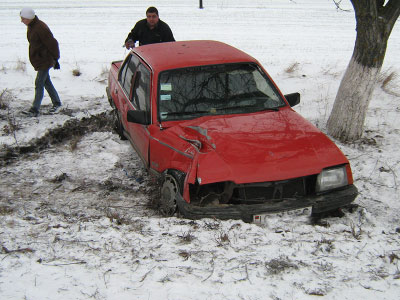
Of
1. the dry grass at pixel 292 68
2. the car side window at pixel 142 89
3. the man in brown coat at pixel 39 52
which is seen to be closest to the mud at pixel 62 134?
the man in brown coat at pixel 39 52

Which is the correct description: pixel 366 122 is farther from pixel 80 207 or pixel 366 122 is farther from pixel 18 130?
pixel 18 130

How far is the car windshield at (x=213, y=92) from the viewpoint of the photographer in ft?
14.9

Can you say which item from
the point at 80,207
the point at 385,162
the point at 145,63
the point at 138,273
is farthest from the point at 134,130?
the point at 385,162

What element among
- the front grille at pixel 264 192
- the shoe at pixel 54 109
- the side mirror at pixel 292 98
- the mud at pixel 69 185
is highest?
the side mirror at pixel 292 98

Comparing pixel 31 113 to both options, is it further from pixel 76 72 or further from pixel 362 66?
pixel 362 66

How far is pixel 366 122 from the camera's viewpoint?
21.8 feet

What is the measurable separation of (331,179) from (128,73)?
10.4 feet

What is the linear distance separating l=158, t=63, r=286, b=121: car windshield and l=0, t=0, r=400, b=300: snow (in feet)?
3.30

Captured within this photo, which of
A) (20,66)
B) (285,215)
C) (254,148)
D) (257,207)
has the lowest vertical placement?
(285,215)

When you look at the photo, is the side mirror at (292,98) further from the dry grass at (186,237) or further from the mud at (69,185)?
the dry grass at (186,237)

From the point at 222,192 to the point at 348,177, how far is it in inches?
46.3

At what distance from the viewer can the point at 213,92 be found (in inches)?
182

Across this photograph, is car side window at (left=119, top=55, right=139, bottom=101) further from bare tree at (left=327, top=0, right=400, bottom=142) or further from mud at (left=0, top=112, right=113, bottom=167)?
bare tree at (left=327, top=0, right=400, bottom=142)

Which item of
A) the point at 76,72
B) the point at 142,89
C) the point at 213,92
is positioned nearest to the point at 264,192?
the point at 213,92
